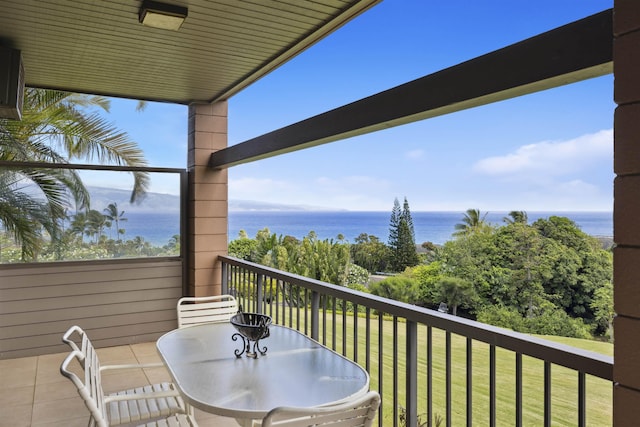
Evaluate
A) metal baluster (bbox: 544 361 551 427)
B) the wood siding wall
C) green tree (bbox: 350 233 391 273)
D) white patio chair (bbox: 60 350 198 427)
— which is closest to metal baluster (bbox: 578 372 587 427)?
metal baluster (bbox: 544 361 551 427)

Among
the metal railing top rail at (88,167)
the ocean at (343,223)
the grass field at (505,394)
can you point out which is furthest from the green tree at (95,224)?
the ocean at (343,223)

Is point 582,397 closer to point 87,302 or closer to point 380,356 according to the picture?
point 380,356

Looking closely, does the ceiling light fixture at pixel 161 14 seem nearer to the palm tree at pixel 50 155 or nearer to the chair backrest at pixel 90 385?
the chair backrest at pixel 90 385

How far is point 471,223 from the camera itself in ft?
107

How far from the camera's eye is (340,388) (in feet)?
5.97

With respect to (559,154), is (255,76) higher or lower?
lower

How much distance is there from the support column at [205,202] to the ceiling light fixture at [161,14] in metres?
2.23

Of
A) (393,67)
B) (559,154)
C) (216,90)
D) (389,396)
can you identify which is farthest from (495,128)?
(216,90)

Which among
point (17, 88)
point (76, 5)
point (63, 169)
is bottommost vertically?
point (63, 169)

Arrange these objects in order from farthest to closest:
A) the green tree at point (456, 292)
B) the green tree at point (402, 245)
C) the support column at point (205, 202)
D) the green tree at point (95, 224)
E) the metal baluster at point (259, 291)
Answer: the green tree at point (402, 245)
the green tree at point (456, 292)
the support column at point (205, 202)
the green tree at point (95, 224)
the metal baluster at point (259, 291)

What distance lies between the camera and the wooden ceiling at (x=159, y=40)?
2.70 metres

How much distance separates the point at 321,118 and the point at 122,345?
11.3ft

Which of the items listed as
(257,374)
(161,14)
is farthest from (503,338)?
(161,14)

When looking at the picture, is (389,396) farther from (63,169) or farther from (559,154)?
(559,154)
